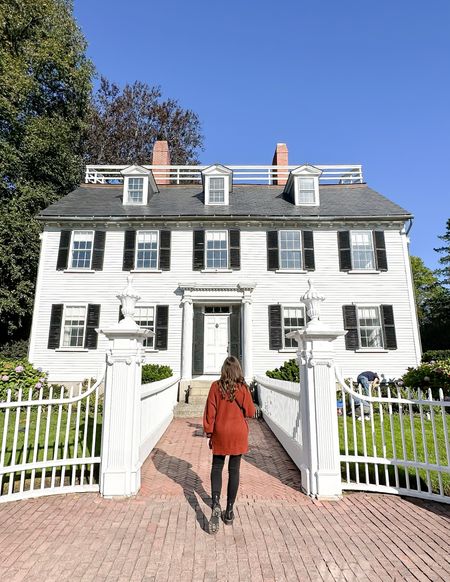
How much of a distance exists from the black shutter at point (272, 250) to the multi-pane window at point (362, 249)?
3203 mm

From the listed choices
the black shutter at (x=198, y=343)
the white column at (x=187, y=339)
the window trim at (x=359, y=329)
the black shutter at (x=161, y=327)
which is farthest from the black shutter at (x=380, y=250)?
the black shutter at (x=161, y=327)

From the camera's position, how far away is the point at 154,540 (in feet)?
10.8

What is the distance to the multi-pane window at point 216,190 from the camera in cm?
1627

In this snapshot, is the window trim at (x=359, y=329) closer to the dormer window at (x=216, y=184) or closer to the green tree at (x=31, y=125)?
the dormer window at (x=216, y=184)

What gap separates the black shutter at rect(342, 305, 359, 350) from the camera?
13.7m

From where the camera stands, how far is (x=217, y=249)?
1474 centimetres

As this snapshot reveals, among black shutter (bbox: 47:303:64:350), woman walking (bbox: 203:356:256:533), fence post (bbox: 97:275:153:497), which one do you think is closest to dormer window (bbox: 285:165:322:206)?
black shutter (bbox: 47:303:64:350)

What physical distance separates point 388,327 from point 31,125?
2170 cm

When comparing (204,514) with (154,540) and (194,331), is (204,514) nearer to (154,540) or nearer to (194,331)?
(154,540)

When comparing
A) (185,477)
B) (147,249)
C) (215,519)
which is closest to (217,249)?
(147,249)

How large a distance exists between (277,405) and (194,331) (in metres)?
6.66

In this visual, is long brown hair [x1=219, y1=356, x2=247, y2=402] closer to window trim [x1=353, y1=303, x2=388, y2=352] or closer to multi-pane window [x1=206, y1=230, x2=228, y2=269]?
multi-pane window [x1=206, y1=230, x2=228, y2=269]

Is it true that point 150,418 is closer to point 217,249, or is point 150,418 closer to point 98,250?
point 217,249

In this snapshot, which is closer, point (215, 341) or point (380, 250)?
point (215, 341)
